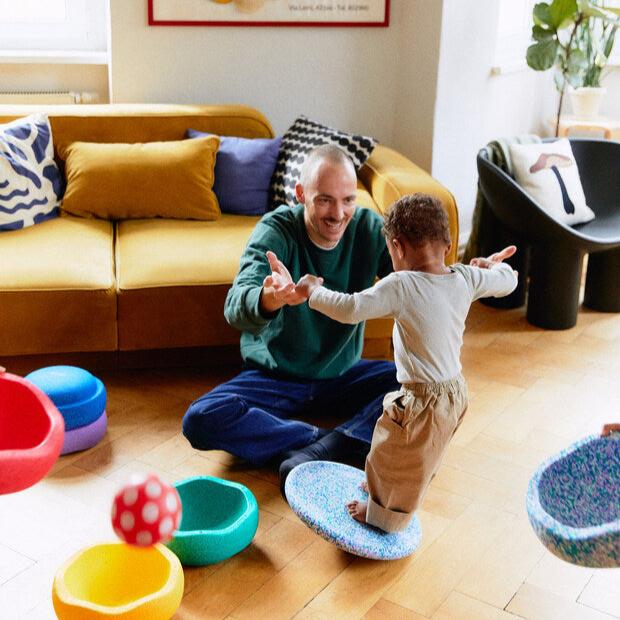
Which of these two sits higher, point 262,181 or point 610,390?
point 262,181

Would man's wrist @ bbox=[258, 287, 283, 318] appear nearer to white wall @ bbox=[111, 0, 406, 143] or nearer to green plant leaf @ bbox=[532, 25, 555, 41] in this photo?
white wall @ bbox=[111, 0, 406, 143]

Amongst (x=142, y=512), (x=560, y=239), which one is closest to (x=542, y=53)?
(x=560, y=239)

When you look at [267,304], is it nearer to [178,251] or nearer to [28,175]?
[178,251]

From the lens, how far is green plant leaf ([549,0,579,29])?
3920 millimetres

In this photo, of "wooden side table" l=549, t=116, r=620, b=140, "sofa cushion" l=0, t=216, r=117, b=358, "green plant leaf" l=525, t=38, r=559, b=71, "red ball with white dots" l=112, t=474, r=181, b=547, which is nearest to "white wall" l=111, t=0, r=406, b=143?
"green plant leaf" l=525, t=38, r=559, b=71

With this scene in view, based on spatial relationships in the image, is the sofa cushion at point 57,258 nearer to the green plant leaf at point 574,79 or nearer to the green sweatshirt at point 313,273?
the green sweatshirt at point 313,273

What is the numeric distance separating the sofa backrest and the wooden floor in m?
0.96

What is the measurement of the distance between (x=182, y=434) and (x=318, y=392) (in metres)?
0.42

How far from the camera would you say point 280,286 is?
1.92 m

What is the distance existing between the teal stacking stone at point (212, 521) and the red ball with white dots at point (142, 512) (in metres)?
0.78

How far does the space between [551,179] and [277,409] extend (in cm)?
175

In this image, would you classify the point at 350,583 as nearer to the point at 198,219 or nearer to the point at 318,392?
the point at 318,392

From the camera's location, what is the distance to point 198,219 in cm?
326

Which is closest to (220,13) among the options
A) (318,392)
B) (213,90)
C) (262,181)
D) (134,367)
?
(213,90)
